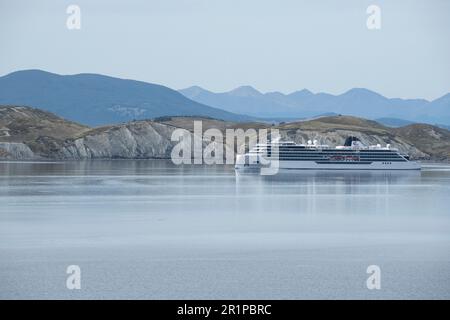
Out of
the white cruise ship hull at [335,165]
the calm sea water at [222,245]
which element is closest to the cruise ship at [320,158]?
the white cruise ship hull at [335,165]

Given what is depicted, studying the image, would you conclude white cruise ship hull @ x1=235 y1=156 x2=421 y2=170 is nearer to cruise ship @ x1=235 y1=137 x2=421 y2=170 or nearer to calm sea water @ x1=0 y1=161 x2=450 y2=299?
cruise ship @ x1=235 y1=137 x2=421 y2=170

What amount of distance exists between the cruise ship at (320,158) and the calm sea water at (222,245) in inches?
2666

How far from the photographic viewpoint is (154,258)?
144ft

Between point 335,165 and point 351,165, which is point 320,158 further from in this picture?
point 351,165

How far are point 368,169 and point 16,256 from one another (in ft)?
413

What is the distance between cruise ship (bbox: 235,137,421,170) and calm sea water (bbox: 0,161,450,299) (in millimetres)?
67706

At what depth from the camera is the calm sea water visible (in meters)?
36.5

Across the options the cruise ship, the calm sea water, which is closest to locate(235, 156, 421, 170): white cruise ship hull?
the cruise ship

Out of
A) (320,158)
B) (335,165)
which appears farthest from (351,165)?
(320,158)

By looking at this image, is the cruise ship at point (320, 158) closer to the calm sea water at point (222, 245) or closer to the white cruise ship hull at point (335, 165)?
the white cruise ship hull at point (335, 165)

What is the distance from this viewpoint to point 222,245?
49.1 metres

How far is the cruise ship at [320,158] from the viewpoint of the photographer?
157625 mm
